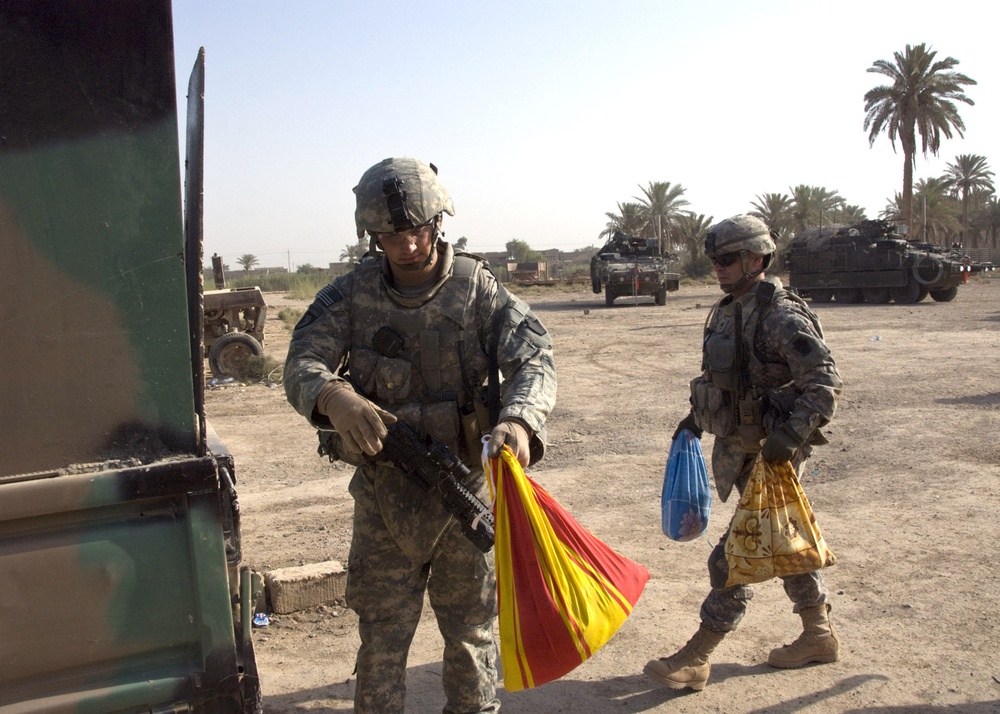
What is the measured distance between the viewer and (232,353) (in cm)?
1225

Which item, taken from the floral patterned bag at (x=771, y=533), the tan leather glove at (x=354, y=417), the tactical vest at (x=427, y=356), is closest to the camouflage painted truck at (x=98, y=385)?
the tan leather glove at (x=354, y=417)

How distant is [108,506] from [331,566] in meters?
2.65

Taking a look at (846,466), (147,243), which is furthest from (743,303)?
(846,466)

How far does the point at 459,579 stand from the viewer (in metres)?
2.84

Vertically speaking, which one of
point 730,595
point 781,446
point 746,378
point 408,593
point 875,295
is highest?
point 875,295

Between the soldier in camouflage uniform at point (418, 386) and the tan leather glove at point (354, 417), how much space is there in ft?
0.65

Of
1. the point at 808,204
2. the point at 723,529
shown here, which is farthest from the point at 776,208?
the point at 723,529

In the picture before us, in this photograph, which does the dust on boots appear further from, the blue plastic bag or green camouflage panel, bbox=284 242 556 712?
green camouflage panel, bbox=284 242 556 712

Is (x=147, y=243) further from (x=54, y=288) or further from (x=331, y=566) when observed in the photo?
(x=331, y=566)

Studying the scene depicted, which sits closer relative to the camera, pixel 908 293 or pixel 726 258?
pixel 726 258

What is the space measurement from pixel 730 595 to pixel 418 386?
1.52 meters

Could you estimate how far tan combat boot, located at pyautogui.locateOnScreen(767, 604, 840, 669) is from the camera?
3.52 metres

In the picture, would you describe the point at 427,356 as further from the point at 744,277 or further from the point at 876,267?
the point at 876,267

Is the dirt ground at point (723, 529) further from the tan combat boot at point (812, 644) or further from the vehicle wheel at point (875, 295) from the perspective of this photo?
the vehicle wheel at point (875, 295)
